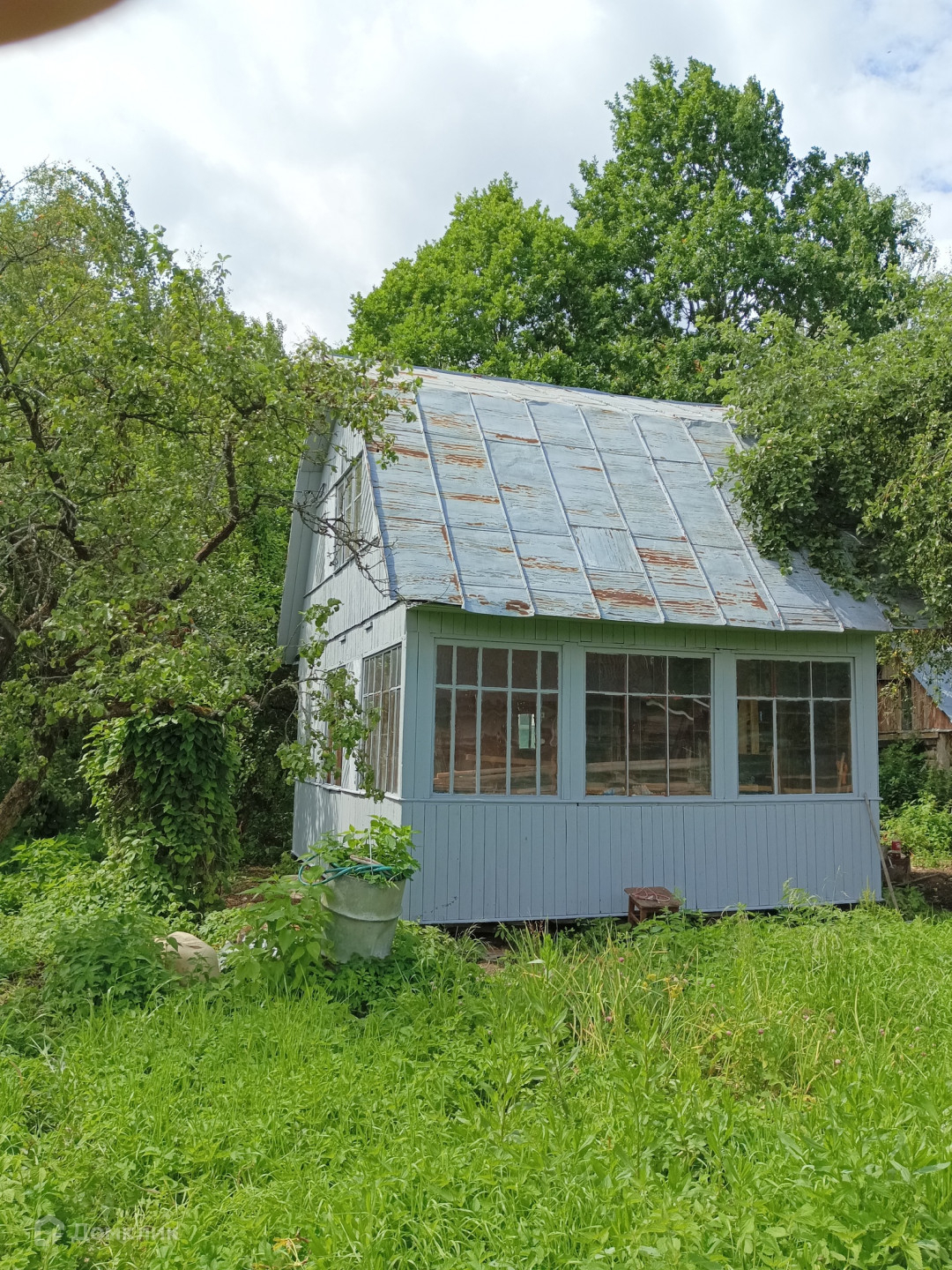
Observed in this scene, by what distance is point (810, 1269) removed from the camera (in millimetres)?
2992

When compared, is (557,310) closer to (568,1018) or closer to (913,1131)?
(568,1018)

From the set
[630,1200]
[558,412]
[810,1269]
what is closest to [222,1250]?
[630,1200]

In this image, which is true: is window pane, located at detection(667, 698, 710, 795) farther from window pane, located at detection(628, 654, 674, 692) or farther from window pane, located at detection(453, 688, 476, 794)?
window pane, located at detection(453, 688, 476, 794)

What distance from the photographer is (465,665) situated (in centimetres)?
944

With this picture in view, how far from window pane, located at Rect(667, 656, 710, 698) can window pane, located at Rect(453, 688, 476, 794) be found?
2.20 m

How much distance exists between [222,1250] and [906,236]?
1111 inches

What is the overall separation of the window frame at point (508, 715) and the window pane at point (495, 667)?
0.11 ft

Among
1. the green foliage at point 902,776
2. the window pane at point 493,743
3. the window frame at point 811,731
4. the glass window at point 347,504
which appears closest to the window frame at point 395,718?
the window pane at point 493,743

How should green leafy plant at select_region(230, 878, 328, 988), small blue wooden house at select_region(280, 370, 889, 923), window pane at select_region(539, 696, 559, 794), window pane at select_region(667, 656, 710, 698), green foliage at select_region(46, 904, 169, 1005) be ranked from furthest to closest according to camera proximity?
window pane at select_region(667, 656, 710, 698)
window pane at select_region(539, 696, 559, 794)
small blue wooden house at select_region(280, 370, 889, 923)
green leafy plant at select_region(230, 878, 328, 988)
green foliage at select_region(46, 904, 169, 1005)

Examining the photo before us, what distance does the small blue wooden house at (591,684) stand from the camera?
30.3 ft

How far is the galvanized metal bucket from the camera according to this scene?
6566mm

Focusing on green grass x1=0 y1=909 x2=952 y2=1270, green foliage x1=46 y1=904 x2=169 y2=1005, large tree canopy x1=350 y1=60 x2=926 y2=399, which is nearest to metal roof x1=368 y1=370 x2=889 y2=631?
green foliage x1=46 y1=904 x2=169 y2=1005

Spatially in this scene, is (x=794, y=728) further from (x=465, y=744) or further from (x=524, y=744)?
(x=465, y=744)

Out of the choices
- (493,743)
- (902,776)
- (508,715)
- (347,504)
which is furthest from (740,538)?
(902,776)
